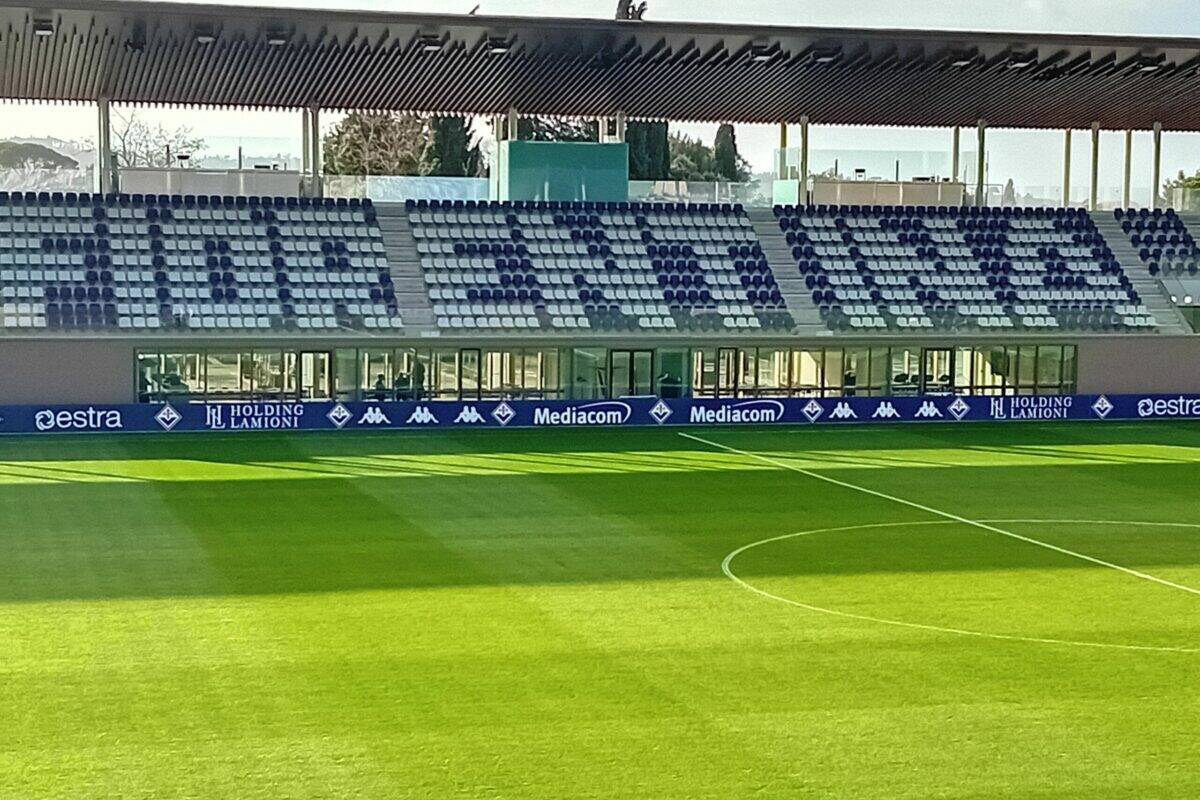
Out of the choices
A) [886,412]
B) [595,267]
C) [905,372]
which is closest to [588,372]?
[595,267]

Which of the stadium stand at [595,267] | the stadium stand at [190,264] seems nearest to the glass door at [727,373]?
the stadium stand at [595,267]

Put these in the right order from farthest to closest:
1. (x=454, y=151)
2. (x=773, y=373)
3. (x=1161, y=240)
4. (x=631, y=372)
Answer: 1. (x=454, y=151)
2. (x=1161, y=240)
3. (x=773, y=373)
4. (x=631, y=372)

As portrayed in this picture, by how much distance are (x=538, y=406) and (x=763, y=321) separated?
26.0ft

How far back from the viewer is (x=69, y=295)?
44.0 metres

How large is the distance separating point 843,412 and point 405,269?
12.5 m

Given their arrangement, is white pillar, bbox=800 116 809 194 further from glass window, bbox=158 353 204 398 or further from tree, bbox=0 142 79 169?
tree, bbox=0 142 79 169

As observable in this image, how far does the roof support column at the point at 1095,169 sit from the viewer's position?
56.8m

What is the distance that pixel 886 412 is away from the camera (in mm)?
44875

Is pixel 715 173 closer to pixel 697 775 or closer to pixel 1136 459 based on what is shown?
pixel 1136 459

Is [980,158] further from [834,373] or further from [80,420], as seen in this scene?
[80,420]

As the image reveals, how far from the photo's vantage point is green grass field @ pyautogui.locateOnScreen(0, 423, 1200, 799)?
14094 millimetres

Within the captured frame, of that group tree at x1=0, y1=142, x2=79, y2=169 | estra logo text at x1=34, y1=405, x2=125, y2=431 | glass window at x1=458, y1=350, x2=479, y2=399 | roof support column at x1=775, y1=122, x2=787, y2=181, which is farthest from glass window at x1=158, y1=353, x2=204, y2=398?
roof support column at x1=775, y1=122, x2=787, y2=181

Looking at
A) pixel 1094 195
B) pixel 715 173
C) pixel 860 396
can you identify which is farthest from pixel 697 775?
pixel 715 173

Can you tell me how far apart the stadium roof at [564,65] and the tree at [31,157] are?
2.08 m
